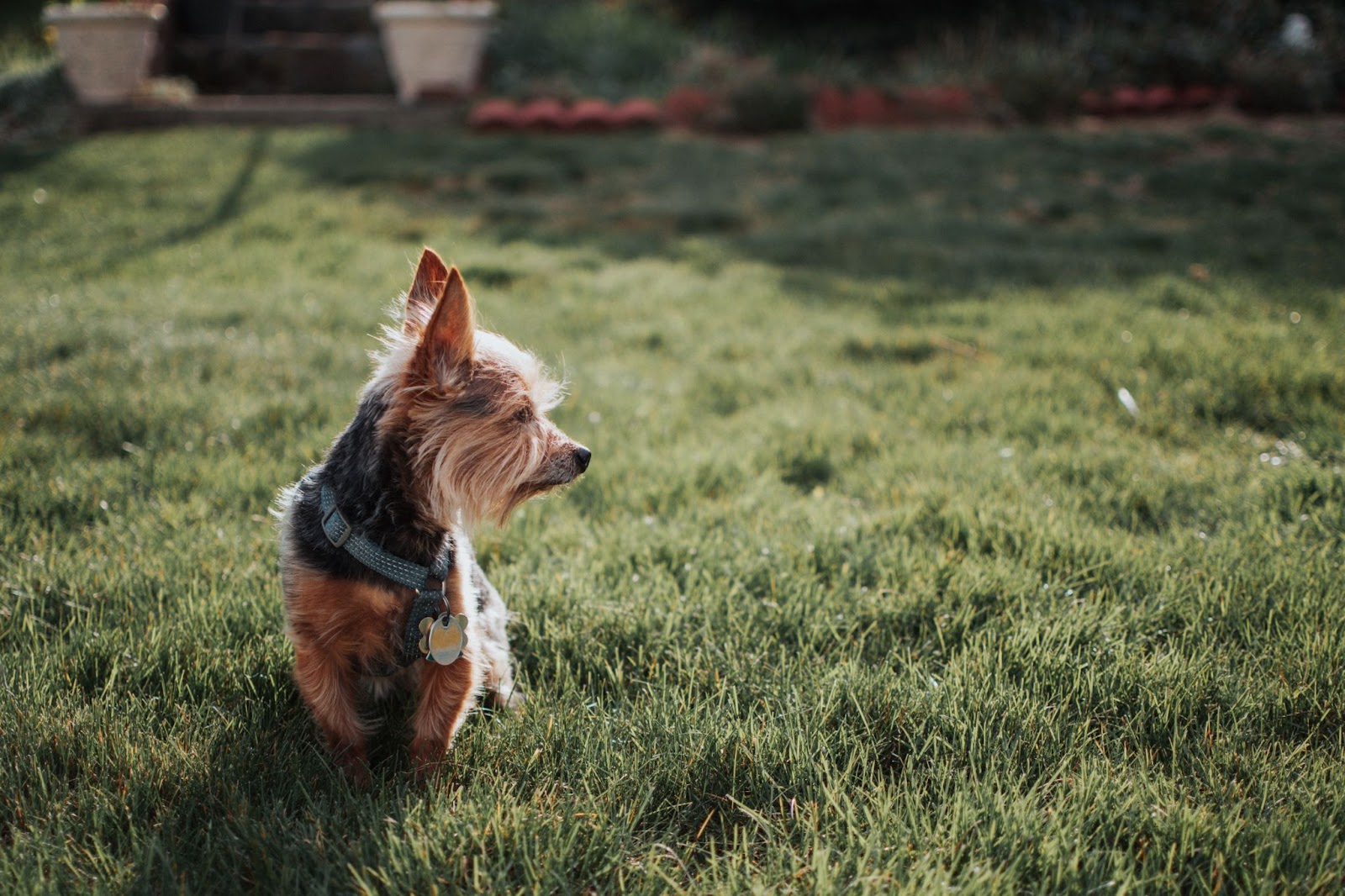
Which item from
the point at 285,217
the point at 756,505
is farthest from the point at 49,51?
the point at 756,505

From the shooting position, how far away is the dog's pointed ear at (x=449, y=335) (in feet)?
6.80

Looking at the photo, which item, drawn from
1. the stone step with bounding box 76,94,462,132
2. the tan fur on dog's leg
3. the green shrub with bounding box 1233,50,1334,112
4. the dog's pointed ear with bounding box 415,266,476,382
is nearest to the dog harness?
the tan fur on dog's leg

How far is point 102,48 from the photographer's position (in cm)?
1102

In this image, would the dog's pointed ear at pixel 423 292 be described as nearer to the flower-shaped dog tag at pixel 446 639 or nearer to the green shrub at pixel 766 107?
the flower-shaped dog tag at pixel 446 639

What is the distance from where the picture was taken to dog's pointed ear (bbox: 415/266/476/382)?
207 cm

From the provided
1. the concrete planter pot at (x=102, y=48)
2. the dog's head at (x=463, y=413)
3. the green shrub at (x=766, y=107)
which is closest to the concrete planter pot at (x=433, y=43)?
the concrete planter pot at (x=102, y=48)

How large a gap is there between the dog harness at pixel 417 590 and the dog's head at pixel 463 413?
0.58 feet

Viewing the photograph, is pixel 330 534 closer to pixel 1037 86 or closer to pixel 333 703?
pixel 333 703

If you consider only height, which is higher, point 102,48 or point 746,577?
point 102,48

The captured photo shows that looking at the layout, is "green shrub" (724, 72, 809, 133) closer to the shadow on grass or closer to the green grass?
the shadow on grass

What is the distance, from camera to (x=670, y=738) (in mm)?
2283

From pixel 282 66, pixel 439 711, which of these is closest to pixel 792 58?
pixel 282 66

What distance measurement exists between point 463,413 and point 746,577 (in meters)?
1.31

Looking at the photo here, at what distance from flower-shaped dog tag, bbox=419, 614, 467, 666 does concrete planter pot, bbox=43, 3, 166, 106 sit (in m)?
12.2
